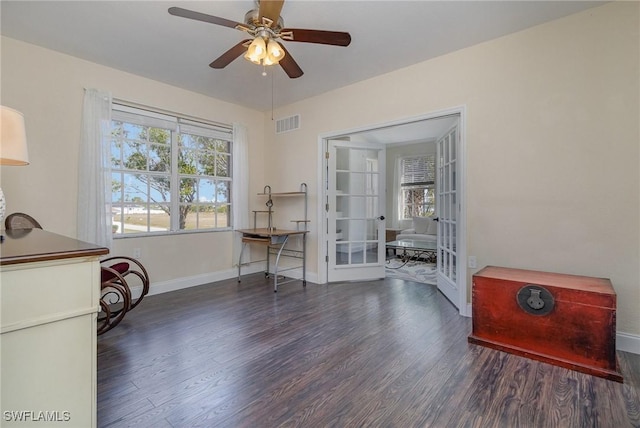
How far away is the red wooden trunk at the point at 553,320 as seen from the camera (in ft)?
6.03

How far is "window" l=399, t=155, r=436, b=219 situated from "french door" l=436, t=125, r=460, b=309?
3.10 m

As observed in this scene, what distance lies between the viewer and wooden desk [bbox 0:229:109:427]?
0.97 meters

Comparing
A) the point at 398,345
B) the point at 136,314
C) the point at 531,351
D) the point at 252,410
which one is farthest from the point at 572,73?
the point at 136,314

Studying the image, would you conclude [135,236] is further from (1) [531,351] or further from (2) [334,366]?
(1) [531,351]

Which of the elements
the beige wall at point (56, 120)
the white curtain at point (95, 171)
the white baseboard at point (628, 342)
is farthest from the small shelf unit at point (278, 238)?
the white baseboard at point (628, 342)

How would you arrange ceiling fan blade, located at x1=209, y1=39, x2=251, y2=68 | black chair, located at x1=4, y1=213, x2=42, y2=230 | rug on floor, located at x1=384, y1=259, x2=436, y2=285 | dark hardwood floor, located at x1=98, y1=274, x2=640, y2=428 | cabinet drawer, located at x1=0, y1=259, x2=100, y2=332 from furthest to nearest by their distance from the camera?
rug on floor, located at x1=384, y1=259, x2=436, y2=285 → black chair, located at x1=4, y1=213, x2=42, y2=230 → ceiling fan blade, located at x1=209, y1=39, x2=251, y2=68 → dark hardwood floor, located at x1=98, y1=274, x2=640, y2=428 → cabinet drawer, located at x1=0, y1=259, x2=100, y2=332

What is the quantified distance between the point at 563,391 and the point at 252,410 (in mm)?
1741

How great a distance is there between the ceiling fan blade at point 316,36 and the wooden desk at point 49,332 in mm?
1698

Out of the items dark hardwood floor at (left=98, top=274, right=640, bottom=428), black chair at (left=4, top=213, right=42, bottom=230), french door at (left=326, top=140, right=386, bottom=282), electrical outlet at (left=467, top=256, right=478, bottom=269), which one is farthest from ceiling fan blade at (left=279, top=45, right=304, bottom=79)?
black chair at (left=4, top=213, right=42, bottom=230)

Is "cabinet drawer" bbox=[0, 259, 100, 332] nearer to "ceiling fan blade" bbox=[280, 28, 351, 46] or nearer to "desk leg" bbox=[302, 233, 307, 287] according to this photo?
"ceiling fan blade" bbox=[280, 28, 351, 46]

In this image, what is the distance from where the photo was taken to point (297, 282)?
4.09 meters

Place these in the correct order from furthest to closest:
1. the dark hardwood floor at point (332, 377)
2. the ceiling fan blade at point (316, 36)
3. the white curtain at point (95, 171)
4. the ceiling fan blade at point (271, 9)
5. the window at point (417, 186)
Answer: the window at point (417, 186)
the white curtain at point (95, 171)
the ceiling fan blade at point (316, 36)
the ceiling fan blade at point (271, 9)
the dark hardwood floor at point (332, 377)

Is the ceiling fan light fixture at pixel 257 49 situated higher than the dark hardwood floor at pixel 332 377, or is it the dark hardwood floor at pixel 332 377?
the ceiling fan light fixture at pixel 257 49

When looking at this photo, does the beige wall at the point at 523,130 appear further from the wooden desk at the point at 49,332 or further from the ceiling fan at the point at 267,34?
the wooden desk at the point at 49,332
